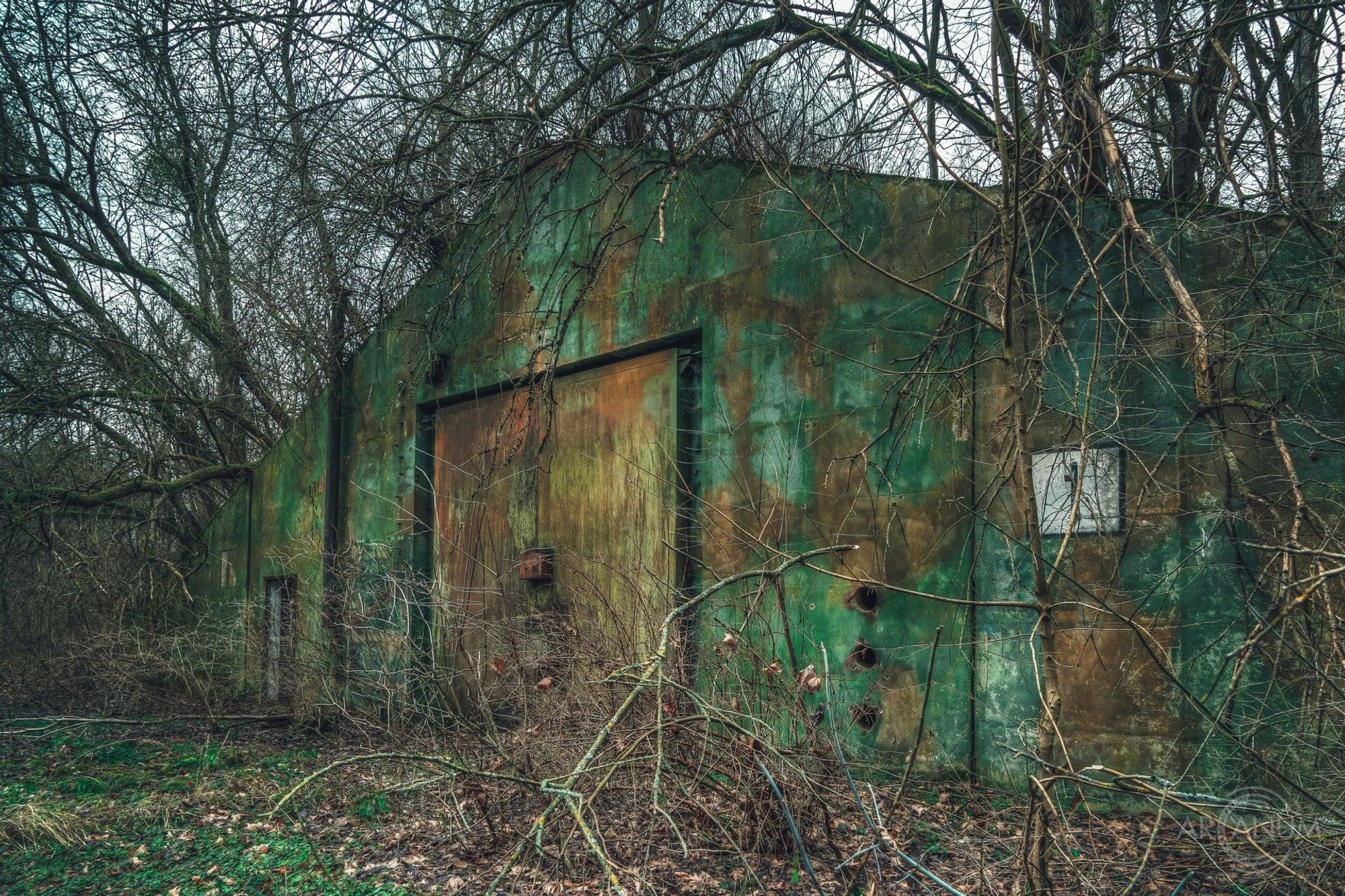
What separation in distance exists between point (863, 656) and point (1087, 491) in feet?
5.52

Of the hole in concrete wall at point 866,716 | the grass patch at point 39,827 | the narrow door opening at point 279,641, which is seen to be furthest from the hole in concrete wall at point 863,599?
the narrow door opening at point 279,641

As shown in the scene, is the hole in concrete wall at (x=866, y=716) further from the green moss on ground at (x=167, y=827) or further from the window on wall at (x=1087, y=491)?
the green moss on ground at (x=167, y=827)

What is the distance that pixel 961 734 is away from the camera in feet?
19.5

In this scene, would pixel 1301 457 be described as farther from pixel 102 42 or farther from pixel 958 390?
pixel 102 42

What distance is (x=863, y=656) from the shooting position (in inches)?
252

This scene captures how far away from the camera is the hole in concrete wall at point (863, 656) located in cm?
637

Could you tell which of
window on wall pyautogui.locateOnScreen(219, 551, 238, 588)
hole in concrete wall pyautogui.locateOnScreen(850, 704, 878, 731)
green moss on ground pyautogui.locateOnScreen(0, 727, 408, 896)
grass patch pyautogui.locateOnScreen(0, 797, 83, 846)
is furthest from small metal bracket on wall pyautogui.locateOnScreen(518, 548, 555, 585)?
window on wall pyautogui.locateOnScreen(219, 551, 238, 588)

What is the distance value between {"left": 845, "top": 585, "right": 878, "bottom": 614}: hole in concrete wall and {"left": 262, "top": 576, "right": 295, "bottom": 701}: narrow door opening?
15.9ft

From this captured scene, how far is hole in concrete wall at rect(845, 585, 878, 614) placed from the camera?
21.1ft

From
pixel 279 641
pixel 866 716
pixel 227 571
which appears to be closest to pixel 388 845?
pixel 866 716

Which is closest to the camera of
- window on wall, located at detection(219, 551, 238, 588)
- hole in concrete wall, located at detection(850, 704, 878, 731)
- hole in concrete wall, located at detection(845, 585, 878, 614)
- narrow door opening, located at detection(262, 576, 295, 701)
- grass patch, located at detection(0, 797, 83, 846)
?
grass patch, located at detection(0, 797, 83, 846)

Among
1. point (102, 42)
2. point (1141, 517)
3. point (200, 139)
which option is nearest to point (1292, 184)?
point (1141, 517)

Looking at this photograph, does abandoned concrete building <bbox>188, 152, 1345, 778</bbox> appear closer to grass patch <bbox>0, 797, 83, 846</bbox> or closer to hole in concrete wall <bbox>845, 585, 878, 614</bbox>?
hole in concrete wall <bbox>845, 585, 878, 614</bbox>

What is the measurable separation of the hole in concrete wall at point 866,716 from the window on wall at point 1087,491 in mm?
1512
